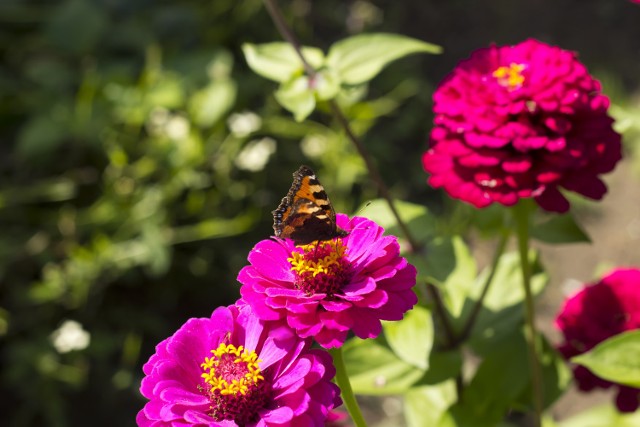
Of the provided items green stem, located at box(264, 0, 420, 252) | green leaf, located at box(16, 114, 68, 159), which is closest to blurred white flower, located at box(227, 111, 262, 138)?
green leaf, located at box(16, 114, 68, 159)

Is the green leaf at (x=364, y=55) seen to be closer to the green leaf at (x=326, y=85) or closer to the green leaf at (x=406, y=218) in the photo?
the green leaf at (x=326, y=85)

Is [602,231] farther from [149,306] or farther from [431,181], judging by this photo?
[431,181]

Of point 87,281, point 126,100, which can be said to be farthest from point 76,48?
point 87,281

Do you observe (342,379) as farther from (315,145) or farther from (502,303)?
(315,145)

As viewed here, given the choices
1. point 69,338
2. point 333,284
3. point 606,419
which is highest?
point 333,284

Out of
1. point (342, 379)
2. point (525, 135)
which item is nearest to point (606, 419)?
point (525, 135)

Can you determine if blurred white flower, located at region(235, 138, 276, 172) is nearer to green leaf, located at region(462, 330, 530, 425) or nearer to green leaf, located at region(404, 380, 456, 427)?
green leaf, located at region(404, 380, 456, 427)
